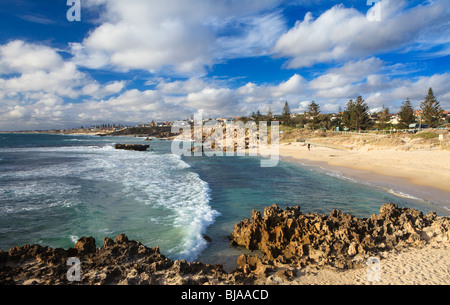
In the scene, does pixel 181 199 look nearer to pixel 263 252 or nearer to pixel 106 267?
pixel 263 252

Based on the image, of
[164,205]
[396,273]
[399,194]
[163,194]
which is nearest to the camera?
[396,273]

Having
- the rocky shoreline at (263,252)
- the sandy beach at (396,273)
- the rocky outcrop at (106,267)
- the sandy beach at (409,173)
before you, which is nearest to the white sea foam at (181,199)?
the rocky shoreline at (263,252)

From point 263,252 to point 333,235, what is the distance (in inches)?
86.2

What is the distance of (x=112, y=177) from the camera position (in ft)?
64.8

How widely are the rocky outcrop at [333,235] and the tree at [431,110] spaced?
55420 millimetres

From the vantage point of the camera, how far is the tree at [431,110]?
158ft

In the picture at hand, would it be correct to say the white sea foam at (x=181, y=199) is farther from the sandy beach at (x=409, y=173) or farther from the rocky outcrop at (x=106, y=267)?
the sandy beach at (x=409, y=173)

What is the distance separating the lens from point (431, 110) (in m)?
48.5

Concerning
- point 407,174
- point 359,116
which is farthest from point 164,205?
point 359,116

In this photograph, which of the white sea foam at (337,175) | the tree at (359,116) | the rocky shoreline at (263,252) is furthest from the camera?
the tree at (359,116)

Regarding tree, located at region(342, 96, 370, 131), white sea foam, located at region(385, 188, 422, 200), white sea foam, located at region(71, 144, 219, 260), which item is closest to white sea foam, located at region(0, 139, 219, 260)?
white sea foam, located at region(71, 144, 219, 260)

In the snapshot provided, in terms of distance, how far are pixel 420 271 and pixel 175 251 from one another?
659 cm
